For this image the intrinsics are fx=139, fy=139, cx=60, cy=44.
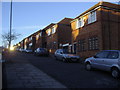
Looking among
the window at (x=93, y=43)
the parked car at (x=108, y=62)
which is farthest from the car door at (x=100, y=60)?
the window at (x=93, y=43)

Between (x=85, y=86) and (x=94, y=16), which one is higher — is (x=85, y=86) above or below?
below

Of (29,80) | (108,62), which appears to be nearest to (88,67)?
(108,62)

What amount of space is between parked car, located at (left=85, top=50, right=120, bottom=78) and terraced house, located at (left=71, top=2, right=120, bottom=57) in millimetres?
8401

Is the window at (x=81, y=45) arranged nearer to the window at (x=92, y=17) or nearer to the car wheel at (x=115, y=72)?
the window at (x=92, y=17)

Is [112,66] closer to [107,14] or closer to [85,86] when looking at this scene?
[85,86]

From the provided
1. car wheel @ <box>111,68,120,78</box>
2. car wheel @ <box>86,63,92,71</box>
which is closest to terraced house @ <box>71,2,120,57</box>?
car wheel @ <box>86,63,92,71</box>

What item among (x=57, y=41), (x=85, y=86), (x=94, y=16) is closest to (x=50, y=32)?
(x=57, y=41)

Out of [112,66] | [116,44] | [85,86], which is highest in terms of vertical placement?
[116,44]

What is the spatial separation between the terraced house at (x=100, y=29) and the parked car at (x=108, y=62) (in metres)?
8.40

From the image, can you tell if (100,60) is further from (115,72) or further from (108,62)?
(115,72)

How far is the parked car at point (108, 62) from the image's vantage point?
25.1ft

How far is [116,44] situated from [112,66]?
11.7 metres

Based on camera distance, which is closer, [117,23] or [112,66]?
[112,66]

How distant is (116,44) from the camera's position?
18.5 m
